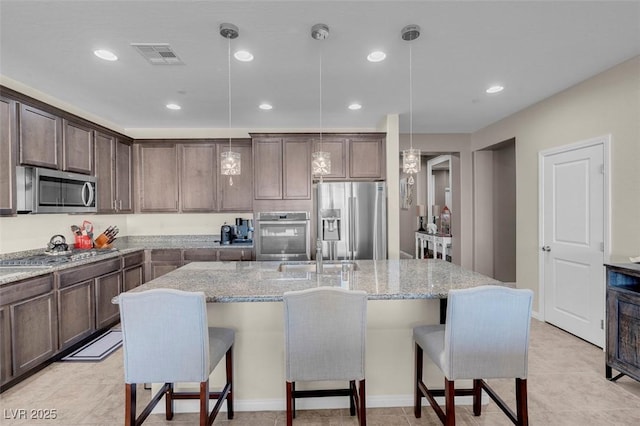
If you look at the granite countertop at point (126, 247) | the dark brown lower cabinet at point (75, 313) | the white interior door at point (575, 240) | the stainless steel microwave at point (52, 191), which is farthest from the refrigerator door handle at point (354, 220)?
the stainless steel microwave at point (52, 191)

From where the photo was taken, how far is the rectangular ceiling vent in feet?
7.89

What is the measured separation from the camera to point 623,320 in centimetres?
236

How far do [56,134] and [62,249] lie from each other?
1.21m

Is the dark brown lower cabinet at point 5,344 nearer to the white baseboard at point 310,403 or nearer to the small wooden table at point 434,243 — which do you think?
the white baseboard at point 310,403

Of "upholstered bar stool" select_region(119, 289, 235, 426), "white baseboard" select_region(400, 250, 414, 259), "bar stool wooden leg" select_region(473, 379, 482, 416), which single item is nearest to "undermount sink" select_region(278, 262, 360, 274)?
"upholstered bar stool" select_region(119, 289, 235, 426)

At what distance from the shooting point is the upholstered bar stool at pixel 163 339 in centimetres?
156

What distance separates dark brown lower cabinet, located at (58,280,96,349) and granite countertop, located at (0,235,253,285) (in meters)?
0.25

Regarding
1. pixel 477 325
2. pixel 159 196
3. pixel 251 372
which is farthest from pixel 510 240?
pixel 159 196

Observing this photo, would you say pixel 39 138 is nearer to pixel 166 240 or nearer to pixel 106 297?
pixel 106 297

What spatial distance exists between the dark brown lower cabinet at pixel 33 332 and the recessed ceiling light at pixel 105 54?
6.94 feet

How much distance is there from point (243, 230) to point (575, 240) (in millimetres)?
4258

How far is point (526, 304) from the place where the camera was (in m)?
1.63

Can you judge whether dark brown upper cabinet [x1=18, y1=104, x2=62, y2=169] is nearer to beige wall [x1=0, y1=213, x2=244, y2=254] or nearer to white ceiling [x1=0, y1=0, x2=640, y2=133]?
white ceiling [x1=0, y1=0, x2=640, y2=133]

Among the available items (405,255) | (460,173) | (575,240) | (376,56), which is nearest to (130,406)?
(376,56)
